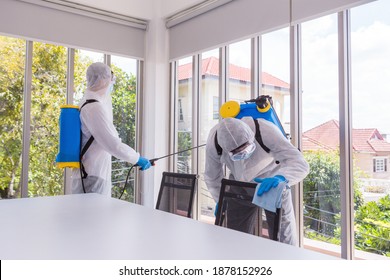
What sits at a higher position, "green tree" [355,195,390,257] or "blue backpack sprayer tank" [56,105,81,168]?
"blue backpack sprayer tank" [56,105,81,168]

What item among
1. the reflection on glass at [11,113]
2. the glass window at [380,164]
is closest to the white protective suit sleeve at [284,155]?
the glass window at [380,164]

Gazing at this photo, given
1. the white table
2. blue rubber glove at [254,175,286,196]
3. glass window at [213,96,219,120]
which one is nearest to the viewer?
the white table

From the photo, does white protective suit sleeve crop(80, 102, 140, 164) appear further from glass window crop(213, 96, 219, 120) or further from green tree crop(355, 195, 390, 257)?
green tree crop(355, 195, 390, 257)

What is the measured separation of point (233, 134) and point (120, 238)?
3.26ft

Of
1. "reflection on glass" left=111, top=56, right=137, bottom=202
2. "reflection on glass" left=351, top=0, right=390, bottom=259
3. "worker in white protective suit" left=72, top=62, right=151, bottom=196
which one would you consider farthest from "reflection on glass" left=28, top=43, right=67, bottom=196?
"reflection on glass" left=351, top=0, right=390, bottom=259

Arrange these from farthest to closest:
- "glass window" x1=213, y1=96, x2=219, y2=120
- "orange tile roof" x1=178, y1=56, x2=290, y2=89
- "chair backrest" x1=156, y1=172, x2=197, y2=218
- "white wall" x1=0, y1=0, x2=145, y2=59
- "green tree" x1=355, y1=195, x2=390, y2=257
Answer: "glass window" x1=213, y1=96, x2=219, y2=120 < "white wall" x1=0, y1=0, x2=145, y2=59 < "orange tile roof" x1=178, y1=56, x2=290, y2=89 < "green tree" x1=355, y1=195, x2=390, y2=257 < "chair backrest" x1=156, y1=172, x2=197, y2=218

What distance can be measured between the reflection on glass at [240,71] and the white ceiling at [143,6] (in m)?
0.65

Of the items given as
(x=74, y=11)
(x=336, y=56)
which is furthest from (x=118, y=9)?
(x=336, y=56)

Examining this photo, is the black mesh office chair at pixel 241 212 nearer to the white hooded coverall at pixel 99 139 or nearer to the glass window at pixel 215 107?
the white hooded coverall at pixel 99 139

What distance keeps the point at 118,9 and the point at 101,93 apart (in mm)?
1717

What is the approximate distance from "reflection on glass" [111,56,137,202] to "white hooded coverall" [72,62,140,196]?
4.88 feet

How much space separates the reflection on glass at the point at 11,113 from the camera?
327 centimetres

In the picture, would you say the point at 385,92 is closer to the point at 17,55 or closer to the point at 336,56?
the point at 336,56

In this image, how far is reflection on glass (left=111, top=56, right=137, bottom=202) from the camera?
395 cm
